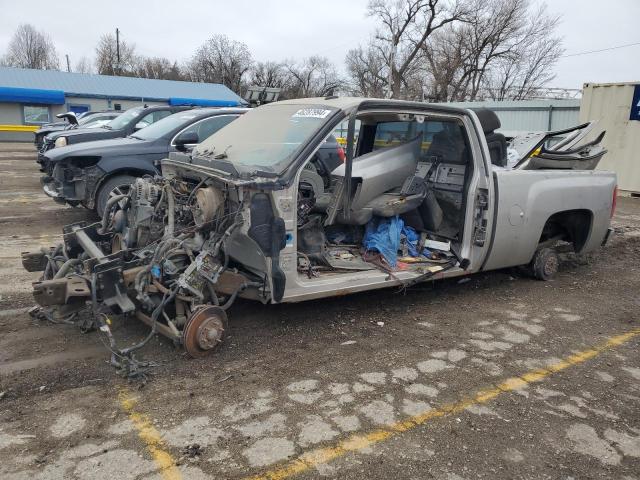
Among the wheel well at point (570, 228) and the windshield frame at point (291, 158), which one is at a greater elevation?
the windshield frame at point (291, 158)

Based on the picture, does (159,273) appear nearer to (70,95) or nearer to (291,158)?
(291,158)

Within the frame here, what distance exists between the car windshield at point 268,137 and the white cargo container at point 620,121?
11.5 m

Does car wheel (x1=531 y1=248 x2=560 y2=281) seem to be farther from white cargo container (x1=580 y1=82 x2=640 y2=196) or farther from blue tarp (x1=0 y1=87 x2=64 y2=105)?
blue tarp (x1=0 y1=87 x2=64 y2=105)

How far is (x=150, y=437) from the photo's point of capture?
2.92 metres

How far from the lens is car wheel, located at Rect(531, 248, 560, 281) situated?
19.6 ft

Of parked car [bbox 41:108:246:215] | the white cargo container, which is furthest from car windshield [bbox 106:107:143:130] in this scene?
the white cargo container

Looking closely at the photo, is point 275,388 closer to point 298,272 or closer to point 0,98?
point 298,272

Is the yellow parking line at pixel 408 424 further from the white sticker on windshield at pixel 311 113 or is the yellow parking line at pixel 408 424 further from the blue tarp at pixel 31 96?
the blue tarp at pixel 31 96

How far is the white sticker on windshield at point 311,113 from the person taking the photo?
432 cm

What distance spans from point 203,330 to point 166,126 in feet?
17.4

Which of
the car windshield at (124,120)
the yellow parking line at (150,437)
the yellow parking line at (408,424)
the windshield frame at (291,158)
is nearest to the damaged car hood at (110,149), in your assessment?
the car windshield at (124,120)

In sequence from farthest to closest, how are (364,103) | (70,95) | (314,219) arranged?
1. (70,95)
2. (314,219)
3. (364,103)

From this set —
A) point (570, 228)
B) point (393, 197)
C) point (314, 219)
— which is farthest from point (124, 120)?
point (570, 228)

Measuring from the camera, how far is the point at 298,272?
4340 millimetres
